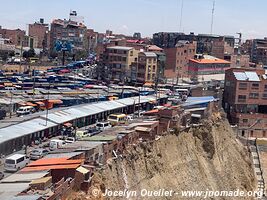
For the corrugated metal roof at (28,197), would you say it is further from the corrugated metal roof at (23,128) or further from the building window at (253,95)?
the building window at (253,95)

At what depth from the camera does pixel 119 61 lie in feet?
141

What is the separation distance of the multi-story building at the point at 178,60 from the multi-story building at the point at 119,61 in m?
5.23

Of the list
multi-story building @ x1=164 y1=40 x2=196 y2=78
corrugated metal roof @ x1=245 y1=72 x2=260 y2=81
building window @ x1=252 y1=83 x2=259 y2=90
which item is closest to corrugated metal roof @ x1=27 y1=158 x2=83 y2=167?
building window @ x1=252 y1=83 x2=259 y2=90

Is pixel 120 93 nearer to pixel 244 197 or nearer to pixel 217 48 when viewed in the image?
pixel 244 197

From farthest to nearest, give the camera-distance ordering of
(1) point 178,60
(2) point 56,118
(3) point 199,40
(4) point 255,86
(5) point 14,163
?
(3) point 199,40
(1) point 178,60
(4) point 255,86
(2) point 56,118
(5) point 14,163

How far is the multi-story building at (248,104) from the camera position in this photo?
112 ft

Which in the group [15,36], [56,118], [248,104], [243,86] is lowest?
[248,104]

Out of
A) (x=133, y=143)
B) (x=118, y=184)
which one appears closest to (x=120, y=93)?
(x=133, y=143)

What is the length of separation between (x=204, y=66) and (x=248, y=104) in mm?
16946

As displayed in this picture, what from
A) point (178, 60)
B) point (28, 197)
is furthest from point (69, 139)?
point (178, 60)

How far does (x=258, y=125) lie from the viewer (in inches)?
1339

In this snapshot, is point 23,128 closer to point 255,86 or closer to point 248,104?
point 248,104

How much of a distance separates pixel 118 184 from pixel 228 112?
65.0 ft

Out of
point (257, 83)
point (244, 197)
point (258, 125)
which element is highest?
point (257, 83)
